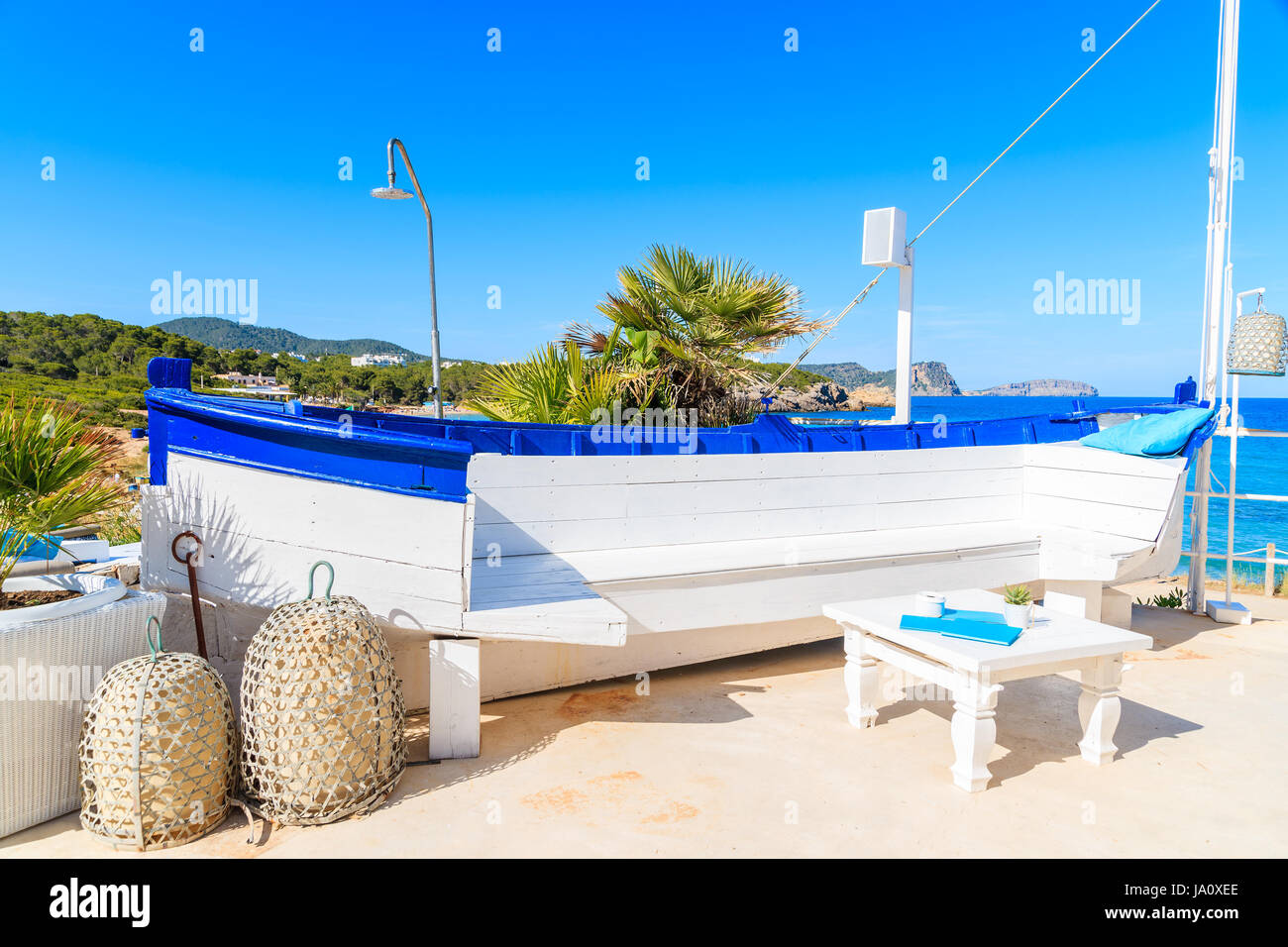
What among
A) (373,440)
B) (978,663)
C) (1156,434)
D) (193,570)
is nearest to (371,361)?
(193,570)

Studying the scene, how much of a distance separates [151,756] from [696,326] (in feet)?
17.7

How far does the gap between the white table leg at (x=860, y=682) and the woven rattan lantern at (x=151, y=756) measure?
2.70 m

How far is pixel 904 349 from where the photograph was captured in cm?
578

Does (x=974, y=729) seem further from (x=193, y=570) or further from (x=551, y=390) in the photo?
(x=551, y=390)

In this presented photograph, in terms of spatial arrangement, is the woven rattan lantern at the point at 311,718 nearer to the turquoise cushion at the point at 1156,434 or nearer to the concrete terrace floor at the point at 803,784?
the concrete terrace floor at the point at 803,784

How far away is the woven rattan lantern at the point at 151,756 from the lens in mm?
2318

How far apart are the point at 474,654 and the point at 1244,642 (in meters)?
5.51

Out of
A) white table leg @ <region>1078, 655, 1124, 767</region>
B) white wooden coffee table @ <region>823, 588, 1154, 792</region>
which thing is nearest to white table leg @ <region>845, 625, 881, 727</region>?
white wooden coffee table @ <region>823, 588, 1154, 792</region>

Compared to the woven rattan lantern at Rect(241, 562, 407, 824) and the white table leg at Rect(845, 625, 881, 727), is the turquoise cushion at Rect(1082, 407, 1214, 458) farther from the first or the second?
the woven rattan lantern at Rect(241, 562, 407, 824)

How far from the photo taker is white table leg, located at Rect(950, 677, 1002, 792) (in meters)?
2.82

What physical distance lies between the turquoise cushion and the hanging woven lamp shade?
124 centimetres

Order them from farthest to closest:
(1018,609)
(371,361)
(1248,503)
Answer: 1. (1248,503)
2. (371,361)
3. (1018,609)
